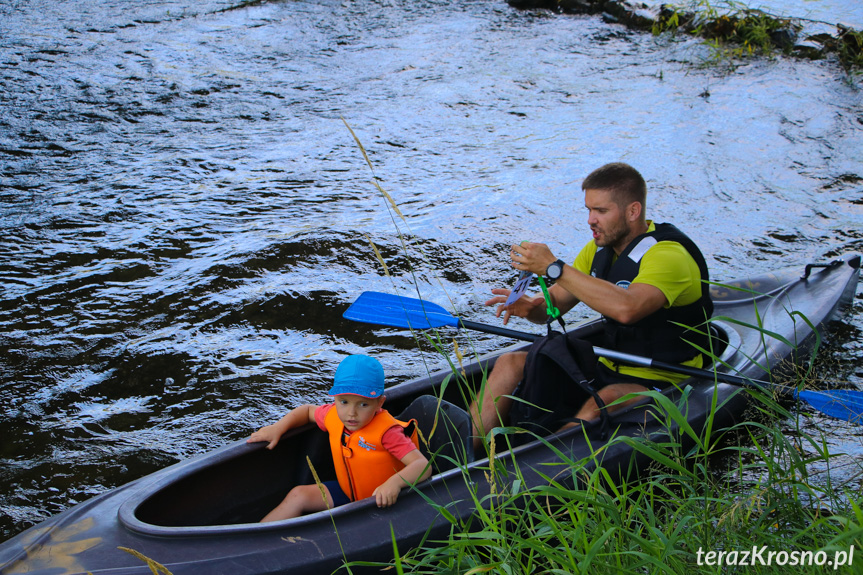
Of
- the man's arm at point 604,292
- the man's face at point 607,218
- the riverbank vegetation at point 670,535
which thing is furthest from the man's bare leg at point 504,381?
the riverbank vegetation at point 670,535

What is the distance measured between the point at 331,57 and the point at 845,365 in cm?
827

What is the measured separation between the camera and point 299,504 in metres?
2.67

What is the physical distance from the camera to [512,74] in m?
10.2

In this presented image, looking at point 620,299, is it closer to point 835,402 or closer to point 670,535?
point 835,402

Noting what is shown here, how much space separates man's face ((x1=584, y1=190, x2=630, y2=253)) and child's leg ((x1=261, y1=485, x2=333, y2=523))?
1.49 m

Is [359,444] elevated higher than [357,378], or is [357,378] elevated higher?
[357,378]

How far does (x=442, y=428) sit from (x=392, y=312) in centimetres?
71

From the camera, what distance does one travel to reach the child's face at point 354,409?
258cm

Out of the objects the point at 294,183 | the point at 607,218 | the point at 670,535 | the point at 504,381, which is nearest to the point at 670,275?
the point at 607,218

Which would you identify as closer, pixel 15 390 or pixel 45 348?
pixel 15 390

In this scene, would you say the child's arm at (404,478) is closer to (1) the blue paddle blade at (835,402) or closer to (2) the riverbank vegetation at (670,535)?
(2) the riverbank vegetation at (670,535)

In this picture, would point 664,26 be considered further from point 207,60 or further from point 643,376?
point 643,376

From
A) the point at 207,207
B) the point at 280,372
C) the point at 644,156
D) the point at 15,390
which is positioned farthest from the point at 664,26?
the point at 15,390

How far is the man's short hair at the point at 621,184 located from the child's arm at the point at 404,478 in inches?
51.6
